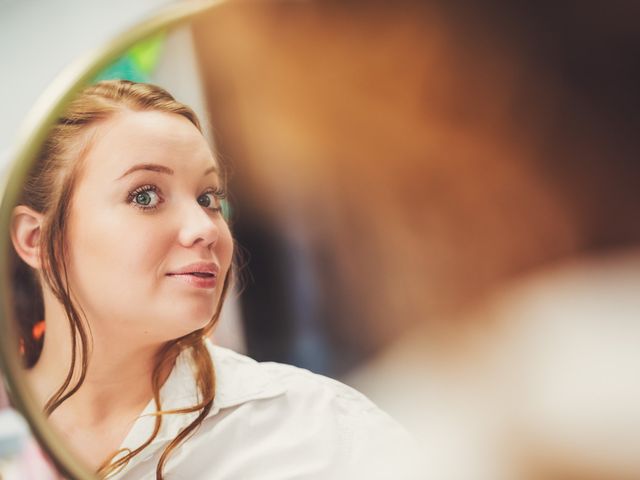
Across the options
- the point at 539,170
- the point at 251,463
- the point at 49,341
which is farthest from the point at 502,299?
the point at 49,341

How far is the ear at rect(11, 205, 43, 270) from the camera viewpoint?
378 mm

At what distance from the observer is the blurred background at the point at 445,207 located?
15.1 inches

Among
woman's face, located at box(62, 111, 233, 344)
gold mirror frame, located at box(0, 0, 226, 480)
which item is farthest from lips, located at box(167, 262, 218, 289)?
gold mirror frame, located at box(0, 0, 226, 480)

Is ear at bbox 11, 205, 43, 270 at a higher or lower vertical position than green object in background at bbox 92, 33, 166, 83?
lower

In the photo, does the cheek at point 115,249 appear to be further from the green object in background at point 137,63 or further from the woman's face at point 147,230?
the green object in background at point 137,63

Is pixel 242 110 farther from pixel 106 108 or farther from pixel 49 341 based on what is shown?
pixel 49 341

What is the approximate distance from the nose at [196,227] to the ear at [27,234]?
0.10 metres

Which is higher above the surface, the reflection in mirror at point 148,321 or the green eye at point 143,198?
the green eye at point 143,198

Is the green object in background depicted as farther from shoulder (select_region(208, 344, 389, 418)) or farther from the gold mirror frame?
shoulder (select_region(208, 344, 389, 418))

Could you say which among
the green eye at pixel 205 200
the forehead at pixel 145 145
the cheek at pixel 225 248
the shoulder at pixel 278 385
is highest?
the forehead at pixel 145 145

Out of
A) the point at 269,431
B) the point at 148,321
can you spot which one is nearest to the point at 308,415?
the point at 269,431

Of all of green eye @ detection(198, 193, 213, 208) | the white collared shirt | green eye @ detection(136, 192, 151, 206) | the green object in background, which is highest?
the green object in background

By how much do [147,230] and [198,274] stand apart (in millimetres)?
46

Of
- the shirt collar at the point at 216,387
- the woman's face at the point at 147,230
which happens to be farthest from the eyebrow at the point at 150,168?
the shirt collar at the point at 216,387
